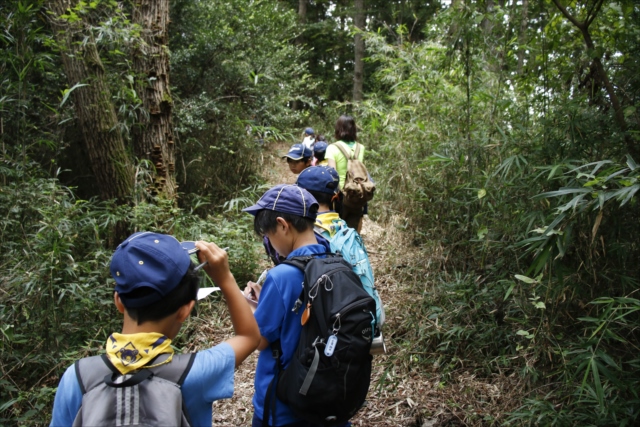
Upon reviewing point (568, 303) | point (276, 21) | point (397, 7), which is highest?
point (397, 7)

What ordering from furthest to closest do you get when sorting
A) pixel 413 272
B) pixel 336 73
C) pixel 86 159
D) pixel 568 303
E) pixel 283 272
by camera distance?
pixel 336 73
pixel 86 159
pixel 413 272
pixel 568 303
pixel 283 272

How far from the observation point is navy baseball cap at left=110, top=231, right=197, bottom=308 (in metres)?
1.44

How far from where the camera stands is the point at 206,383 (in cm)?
150

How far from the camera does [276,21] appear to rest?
10703mm

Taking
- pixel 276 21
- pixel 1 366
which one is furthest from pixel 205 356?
pixel 276 21

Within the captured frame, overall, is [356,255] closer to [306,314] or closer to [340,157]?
[306,314]

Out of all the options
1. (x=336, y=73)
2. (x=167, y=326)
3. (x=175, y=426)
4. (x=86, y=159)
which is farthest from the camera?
(x=336, y=73)

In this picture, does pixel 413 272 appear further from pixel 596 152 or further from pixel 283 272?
pixel 283 272

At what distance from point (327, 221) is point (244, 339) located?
156cm

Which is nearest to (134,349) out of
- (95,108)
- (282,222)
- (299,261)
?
(299,261)

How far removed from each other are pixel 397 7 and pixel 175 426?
17372 millimetres

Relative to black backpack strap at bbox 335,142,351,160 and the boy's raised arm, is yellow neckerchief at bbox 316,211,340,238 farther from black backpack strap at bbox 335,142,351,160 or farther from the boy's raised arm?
black backpack strap at bbox 335,142,351,160

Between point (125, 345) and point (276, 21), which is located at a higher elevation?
point (276, 21)

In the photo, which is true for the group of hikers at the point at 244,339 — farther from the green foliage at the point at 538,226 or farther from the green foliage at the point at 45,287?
the green foliage at the point at 45,287
